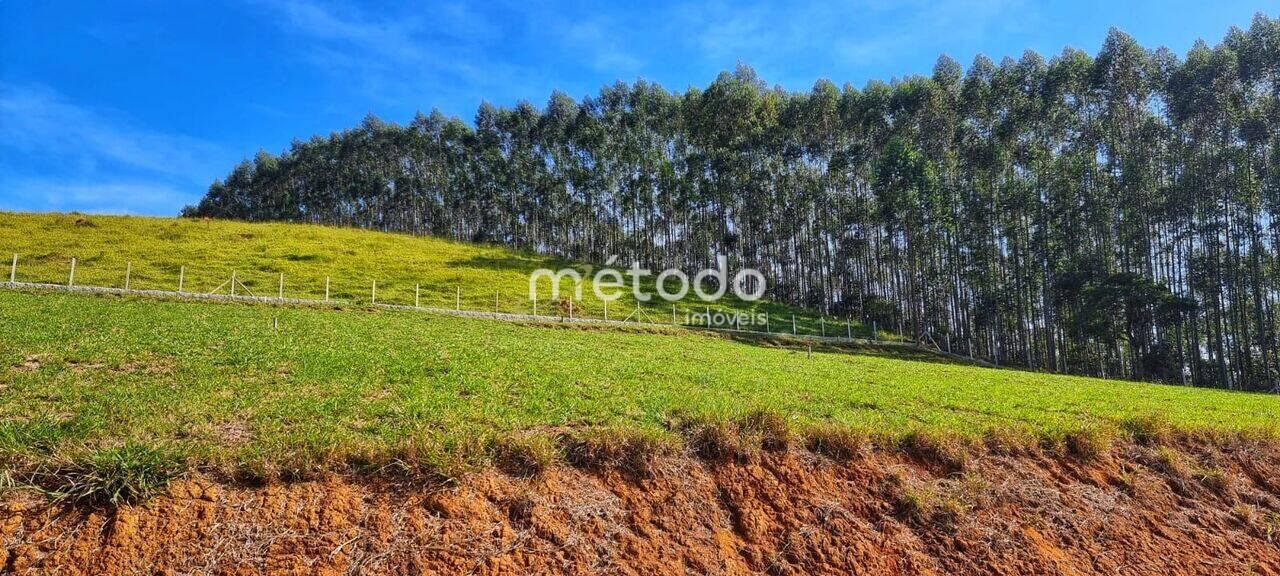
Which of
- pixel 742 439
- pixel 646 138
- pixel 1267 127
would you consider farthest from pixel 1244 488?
pixel 646 138

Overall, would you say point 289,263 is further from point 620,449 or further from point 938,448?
point 938,448

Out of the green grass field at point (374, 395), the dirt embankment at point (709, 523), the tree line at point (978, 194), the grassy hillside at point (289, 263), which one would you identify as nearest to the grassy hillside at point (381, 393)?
the green grass field at point (374, 395)

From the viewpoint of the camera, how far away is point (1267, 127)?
35469mm

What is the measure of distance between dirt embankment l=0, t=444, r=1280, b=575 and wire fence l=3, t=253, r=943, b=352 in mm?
22194

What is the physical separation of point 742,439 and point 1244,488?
7.06 metres

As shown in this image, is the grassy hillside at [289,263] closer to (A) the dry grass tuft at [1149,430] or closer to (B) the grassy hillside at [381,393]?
(B) the grassy hillside at [381,393]

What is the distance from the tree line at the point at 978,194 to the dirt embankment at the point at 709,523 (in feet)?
118

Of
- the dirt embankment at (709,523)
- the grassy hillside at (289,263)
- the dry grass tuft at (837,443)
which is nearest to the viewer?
the dirt embankment at (709,523)

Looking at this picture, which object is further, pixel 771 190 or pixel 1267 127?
pixel 771 190

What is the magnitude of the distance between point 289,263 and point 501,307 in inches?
647

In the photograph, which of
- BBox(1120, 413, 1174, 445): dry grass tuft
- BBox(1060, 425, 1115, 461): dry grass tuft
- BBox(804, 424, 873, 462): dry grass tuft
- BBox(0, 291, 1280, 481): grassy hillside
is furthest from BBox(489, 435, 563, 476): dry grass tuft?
BBox(1120, 413, 1174, 445): dry grass tuft

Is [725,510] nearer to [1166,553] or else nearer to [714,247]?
[1166,553]

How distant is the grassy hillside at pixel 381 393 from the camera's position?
616cm

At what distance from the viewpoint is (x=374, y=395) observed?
8438 mm
